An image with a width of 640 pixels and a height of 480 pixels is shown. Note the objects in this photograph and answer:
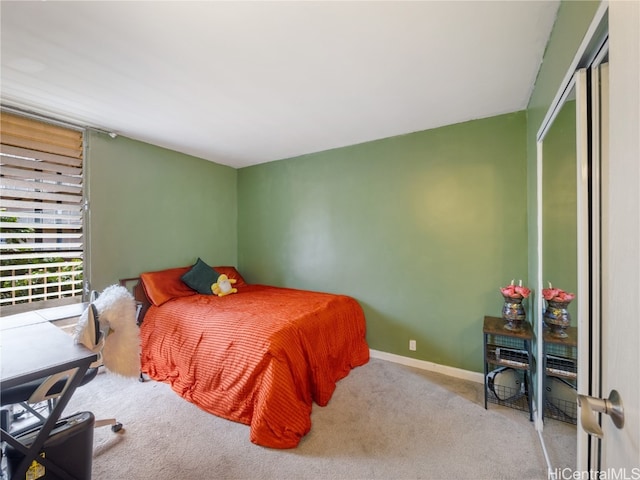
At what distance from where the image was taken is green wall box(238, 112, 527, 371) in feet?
7.84

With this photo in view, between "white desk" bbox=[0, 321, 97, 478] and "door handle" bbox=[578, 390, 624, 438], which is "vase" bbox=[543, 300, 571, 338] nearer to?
"door handle" bbox=[578, 390, 624, 438]

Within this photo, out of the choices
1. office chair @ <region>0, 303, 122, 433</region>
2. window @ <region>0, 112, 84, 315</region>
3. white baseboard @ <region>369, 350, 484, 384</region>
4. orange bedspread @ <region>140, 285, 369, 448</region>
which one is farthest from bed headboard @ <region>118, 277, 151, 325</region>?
white baseboard @ <region>369, 350, 484, 384</region>

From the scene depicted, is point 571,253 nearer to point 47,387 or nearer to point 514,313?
point 514,313

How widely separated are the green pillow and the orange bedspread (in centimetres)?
21

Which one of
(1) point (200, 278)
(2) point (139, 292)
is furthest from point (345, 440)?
(2) point (139, 292)

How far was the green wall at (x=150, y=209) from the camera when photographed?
2693 millimetres

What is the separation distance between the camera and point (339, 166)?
Answer: 3211 millimetres

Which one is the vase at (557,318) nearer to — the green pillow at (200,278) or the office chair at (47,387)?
the office chair at (47,387)

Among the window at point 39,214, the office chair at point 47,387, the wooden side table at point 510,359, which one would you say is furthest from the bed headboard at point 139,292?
the wooden side table at point 510,359

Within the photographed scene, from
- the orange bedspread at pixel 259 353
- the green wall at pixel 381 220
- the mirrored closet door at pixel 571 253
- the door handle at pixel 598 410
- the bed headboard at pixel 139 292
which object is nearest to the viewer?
the door handle at pixel 598 410

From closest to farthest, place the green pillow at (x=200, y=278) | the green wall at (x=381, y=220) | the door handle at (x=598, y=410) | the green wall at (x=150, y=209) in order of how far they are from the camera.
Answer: the door handle at (x=598, y=410) → the green wall at (x=381, y=220) → the green wall at (x=150, y=209) → the green pillow at (x=200, y=278)

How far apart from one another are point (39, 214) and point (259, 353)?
2309 mm

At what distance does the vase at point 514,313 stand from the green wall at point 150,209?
135 inches

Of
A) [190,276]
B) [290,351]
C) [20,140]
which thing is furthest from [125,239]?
[290,351]
